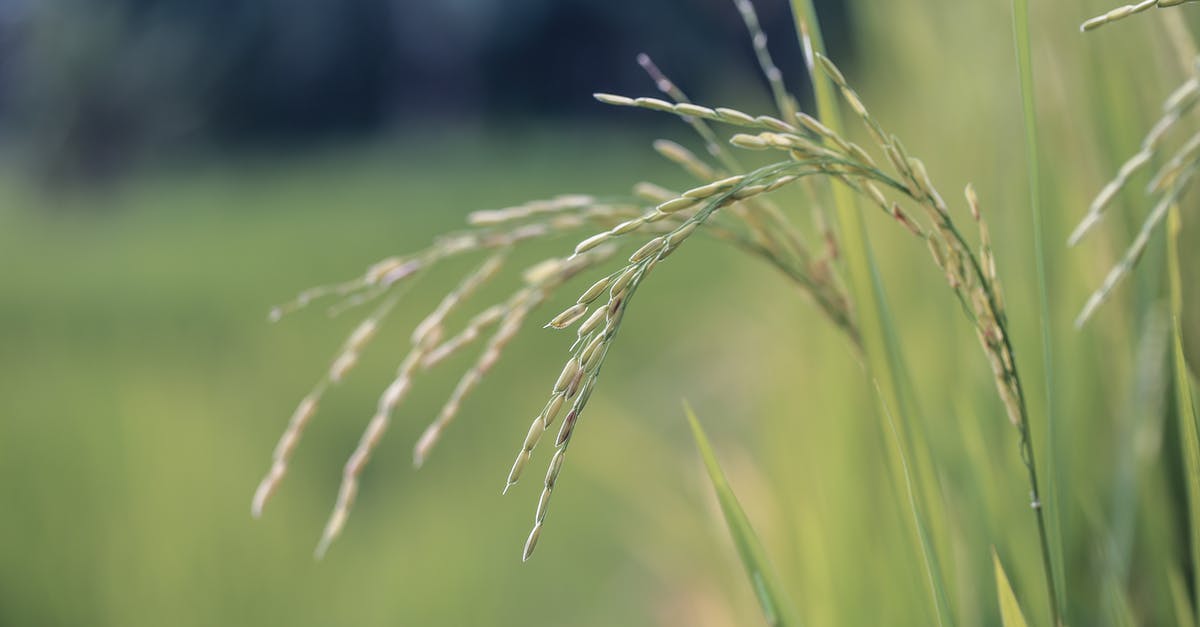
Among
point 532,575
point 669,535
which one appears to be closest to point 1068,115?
point 669,535

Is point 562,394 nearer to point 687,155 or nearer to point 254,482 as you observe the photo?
point 687,155

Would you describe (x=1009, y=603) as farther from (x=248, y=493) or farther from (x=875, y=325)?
(x=248, y=493)

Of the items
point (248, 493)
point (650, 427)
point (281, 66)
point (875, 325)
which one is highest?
point (281, 66)

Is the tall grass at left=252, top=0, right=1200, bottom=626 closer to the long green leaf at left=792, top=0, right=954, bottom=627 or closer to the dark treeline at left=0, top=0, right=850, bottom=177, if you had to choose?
the long green leaf at left=792, top=0, right=954, bottom=627

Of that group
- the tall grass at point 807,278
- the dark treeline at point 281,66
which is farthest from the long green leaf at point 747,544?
the dark treeline at point 281,66

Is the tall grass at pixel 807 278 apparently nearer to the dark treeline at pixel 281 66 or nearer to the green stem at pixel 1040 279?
the green stem at pixel 1040 279

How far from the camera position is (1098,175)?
62 centimetres

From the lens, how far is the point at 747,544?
36cm

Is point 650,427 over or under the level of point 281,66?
under

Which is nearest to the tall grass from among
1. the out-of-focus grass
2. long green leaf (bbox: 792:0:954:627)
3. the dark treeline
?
long green leaf (bbox: 792:0:954:627)

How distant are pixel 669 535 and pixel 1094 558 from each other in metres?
0.61

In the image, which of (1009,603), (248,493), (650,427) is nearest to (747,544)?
(1009,603)

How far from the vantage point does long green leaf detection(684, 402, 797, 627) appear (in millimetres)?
353

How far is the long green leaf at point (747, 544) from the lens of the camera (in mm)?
353
